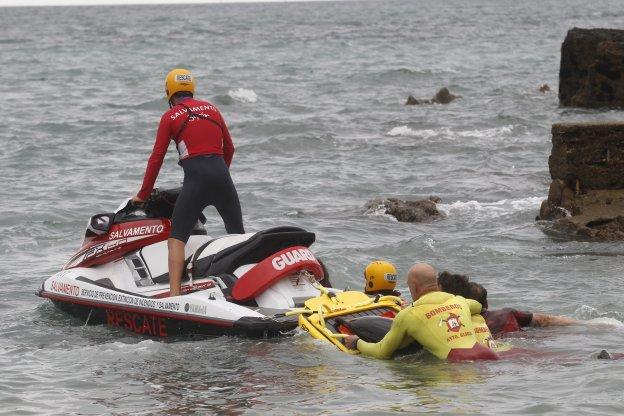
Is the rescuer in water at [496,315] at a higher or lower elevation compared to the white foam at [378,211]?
higher

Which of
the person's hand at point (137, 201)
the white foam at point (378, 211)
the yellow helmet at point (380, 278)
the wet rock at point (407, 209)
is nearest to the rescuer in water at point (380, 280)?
the yellow helmet at point (380, 278)

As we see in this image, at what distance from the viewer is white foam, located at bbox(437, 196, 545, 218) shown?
1786 cm

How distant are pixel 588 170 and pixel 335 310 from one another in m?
6.66

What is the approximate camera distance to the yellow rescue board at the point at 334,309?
32.3 feet

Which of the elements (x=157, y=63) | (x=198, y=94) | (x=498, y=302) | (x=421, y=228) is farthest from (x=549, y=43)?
(x=498, y=302)

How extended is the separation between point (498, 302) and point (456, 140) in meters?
14.4

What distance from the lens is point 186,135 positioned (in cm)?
1088

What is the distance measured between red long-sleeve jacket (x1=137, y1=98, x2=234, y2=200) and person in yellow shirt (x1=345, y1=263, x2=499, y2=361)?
2.57m

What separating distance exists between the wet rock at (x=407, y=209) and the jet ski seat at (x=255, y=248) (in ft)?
22.1

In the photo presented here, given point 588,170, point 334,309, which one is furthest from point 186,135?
point 588,170

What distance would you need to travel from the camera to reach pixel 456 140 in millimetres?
26609

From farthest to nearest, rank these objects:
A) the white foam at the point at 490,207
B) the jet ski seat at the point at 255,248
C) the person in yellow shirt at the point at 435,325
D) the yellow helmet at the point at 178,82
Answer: the white foam at the point at 490,207
the yellow helmet at the point at 178,82
the jet ski seat at the point at 255,248
the person in yellow shirt at the point at 435,325

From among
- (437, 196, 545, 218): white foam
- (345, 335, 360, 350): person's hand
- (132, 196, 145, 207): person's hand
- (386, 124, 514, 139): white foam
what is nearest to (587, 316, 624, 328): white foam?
(345, 335, 360, 350): person's hand

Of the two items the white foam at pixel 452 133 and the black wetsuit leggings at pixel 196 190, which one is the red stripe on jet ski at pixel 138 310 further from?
the white foam at pixel 452 133
